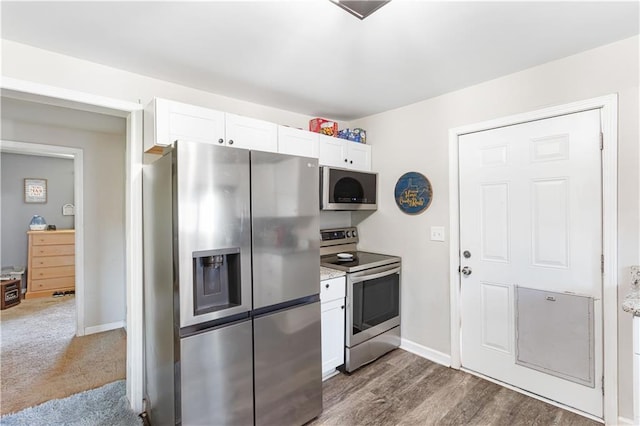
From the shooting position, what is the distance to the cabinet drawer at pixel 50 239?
4.75m

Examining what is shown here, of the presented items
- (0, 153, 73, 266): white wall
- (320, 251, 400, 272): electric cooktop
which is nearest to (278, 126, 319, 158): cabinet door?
(320, 251, 400, 272): electric cooktop

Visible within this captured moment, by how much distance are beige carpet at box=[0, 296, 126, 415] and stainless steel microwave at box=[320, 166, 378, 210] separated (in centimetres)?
238

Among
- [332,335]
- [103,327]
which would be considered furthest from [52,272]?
[332,335]

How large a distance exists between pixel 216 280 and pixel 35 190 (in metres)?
5.52

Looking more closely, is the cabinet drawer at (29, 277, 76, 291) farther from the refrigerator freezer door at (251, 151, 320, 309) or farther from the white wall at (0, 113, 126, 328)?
the refrigerator freezer door at (251, 151, 320, 309)

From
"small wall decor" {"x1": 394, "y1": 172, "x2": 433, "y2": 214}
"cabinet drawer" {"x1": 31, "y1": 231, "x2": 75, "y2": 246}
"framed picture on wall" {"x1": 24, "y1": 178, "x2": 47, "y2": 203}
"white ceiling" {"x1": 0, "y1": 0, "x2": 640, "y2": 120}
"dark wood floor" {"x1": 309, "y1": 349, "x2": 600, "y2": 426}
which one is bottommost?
"dark wood floor" {"x1": 309, "y1": 349, "x2": 600, "y2": 426}

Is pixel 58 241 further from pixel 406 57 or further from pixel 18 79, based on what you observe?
pixel 406 57

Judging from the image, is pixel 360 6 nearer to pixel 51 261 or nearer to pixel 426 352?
pixel 426 352

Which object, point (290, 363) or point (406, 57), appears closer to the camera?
point (290, 363)

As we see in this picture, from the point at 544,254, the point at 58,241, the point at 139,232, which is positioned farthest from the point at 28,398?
the point at 544,254

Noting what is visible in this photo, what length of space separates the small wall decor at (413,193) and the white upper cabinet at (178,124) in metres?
1.71

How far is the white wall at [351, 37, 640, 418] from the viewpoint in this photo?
5.89 ft

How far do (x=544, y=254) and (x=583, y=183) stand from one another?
21.0 inches

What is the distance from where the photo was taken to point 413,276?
287 centimetres
